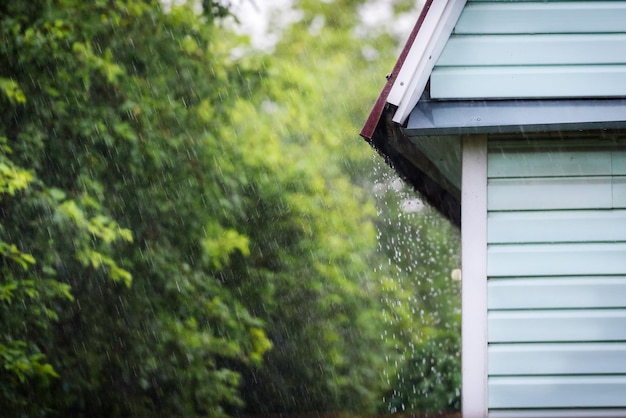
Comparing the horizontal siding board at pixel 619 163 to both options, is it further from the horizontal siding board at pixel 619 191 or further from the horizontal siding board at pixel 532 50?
the horizontal siding board at pixel 532 50

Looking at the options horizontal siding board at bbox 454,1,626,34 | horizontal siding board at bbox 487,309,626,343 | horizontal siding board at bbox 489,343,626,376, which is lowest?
horizontal siding board at bbox 489,343,626,376

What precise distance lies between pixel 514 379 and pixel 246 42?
5.67m

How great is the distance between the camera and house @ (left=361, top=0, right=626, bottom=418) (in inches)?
132

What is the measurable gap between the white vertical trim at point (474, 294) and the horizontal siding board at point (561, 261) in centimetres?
7

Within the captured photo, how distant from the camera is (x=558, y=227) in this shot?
11.3 ft

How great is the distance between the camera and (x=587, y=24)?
3.51m

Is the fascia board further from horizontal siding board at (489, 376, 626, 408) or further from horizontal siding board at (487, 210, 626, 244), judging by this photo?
horizontal siding board at (489, 376, 626, 408)

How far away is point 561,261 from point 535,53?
2.79 ft

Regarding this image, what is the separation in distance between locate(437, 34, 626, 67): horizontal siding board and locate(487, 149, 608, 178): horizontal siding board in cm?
37

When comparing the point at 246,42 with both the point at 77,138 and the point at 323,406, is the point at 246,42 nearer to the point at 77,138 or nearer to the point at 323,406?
the point at 77,138

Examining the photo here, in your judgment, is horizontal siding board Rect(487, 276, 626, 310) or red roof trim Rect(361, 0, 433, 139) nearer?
horizontal siding board Rect(487, 276, 626, 310)

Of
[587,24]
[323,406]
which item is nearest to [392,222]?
[323,406]

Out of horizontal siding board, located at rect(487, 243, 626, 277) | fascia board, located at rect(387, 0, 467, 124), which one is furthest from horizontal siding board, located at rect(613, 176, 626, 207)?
fascia board, located at rect(387, 0, 467, 124)

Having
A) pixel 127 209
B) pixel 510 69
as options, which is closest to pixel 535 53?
pixel 510 69
